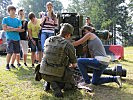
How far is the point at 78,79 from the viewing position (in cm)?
561

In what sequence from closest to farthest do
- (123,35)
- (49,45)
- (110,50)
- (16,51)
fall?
(49,45) → (16,51) → (110,50) → (123,35)

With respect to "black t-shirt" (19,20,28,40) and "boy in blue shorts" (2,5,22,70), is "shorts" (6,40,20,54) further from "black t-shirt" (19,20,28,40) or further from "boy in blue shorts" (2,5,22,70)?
"black t-shirt" (19,20,28,40)

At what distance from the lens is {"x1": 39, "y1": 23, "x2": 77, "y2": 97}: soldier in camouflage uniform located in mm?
4453

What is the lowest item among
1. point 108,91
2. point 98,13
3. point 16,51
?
point 108,91

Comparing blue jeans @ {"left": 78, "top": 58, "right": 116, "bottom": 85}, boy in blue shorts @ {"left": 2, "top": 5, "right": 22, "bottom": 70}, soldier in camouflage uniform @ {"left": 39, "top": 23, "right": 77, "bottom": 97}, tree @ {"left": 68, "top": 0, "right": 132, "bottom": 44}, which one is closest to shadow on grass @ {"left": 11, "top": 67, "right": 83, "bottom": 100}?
soldier in camouflage uniform @ {"left": 39, "top": 23, "right": 77, "bottom": 97}

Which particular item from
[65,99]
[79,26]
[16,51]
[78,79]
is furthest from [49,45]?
[16,51]

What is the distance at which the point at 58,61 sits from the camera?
14.6ft

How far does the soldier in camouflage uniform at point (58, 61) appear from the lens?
4453mm

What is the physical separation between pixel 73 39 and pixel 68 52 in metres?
1.64

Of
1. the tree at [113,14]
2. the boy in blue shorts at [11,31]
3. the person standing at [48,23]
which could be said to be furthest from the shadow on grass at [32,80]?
the tree at [113,14]

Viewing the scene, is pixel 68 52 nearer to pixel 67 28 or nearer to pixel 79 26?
pixel 67 28

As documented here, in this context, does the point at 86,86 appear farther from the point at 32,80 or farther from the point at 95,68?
the point at 32,80

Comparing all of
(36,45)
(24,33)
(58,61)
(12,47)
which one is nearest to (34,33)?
(36,45)

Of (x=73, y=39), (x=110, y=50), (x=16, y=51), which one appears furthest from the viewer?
(x=110, y=50)
